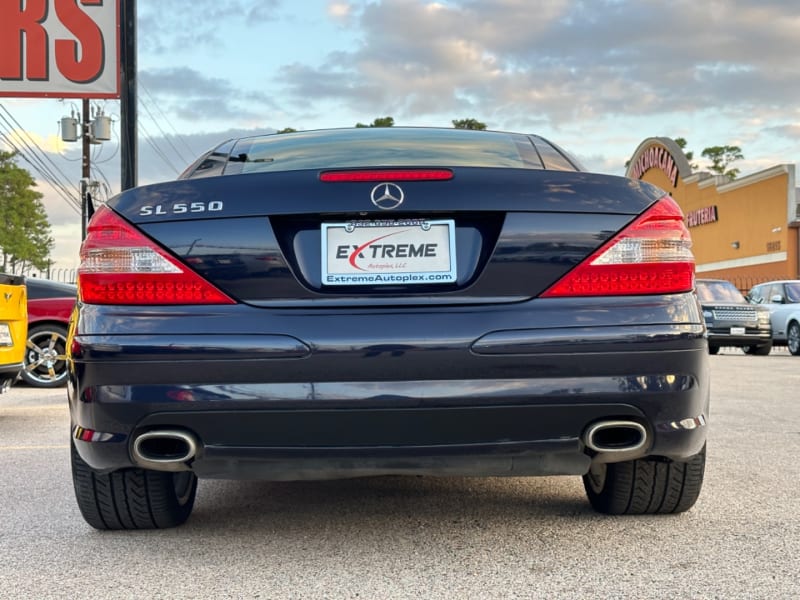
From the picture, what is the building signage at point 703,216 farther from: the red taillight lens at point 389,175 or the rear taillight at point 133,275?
the rear taillight at point 133,275

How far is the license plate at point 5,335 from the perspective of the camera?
689 cm

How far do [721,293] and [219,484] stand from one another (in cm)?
1638

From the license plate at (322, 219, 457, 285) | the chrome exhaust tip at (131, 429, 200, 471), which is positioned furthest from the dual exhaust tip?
the license plate at (322, 219, 457, 285)

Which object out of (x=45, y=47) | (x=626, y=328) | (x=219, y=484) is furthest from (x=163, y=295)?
(x=45, y=47)

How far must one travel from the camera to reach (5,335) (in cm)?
696

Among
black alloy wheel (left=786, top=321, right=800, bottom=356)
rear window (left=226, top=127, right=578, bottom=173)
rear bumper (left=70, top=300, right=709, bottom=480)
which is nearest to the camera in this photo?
rear bumper (left=70, top=300, right=709, bottom=480)

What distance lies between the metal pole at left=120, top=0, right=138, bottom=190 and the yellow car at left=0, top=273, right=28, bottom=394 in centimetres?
366

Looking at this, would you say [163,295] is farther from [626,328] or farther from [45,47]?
[45,47]

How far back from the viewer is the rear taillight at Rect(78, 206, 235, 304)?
9.60ft

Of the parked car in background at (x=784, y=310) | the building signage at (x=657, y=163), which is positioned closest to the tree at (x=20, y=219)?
the building signage at (x=657, y=163)

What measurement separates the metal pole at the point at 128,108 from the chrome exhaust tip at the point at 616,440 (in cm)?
888

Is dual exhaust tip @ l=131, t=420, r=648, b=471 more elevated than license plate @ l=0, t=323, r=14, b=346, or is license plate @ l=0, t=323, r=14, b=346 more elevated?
license plate @ l=0, t=323, r=14, b=346

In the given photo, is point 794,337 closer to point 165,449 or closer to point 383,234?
point 383,234

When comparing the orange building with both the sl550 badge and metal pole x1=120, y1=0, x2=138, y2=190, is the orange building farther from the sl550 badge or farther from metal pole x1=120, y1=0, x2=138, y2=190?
the sl550 badge
